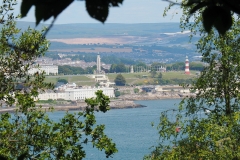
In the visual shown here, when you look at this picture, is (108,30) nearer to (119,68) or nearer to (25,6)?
(119,68)

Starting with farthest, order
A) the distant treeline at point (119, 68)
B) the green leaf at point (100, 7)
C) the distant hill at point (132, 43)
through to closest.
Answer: the distant hill at point (132, 43), the distant treeline at point (119, 68), the green leaf at point (100, 7)

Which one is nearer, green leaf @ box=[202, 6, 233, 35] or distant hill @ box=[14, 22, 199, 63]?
green leaf @ box=[202, 6, 233, 35]

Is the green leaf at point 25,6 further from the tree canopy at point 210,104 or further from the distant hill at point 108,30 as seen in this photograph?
the distant hill at point 108,30

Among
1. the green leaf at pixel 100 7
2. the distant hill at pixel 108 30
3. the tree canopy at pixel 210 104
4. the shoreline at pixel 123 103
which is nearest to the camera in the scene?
the green leaf at pixel 100 7

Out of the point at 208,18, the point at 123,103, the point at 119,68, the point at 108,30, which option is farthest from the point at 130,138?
the point at 108,30

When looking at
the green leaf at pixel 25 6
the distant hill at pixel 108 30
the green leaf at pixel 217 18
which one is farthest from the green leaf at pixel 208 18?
the distant hill at pixel 108 30

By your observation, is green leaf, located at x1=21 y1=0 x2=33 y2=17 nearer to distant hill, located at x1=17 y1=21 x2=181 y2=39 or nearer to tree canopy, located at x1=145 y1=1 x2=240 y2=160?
tree canopy, located at x1=145 y1=1 x2=240 y2=160

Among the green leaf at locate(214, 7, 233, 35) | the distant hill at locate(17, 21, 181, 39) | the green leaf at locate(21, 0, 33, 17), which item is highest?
the distant hill at locate(17, 21, 181, 39)

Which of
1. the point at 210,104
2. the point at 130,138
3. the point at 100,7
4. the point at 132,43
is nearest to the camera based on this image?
the point at 100,7

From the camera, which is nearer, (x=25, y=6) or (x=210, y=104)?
(x=25, y=6)

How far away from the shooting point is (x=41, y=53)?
485 centimetres

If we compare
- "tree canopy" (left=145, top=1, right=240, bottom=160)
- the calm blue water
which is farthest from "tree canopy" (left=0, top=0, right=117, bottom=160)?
the calm blue water

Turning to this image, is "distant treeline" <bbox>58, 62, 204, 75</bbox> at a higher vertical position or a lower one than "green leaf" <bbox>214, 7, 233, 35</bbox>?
lower

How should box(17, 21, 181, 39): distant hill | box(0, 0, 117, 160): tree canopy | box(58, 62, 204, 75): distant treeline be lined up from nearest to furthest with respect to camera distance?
1. box(0, 0, 117, 160): tree canopy
2. box(58, 62, 204, 75): distant treeline
3. box(17, 21, 181, 39): distant hill
